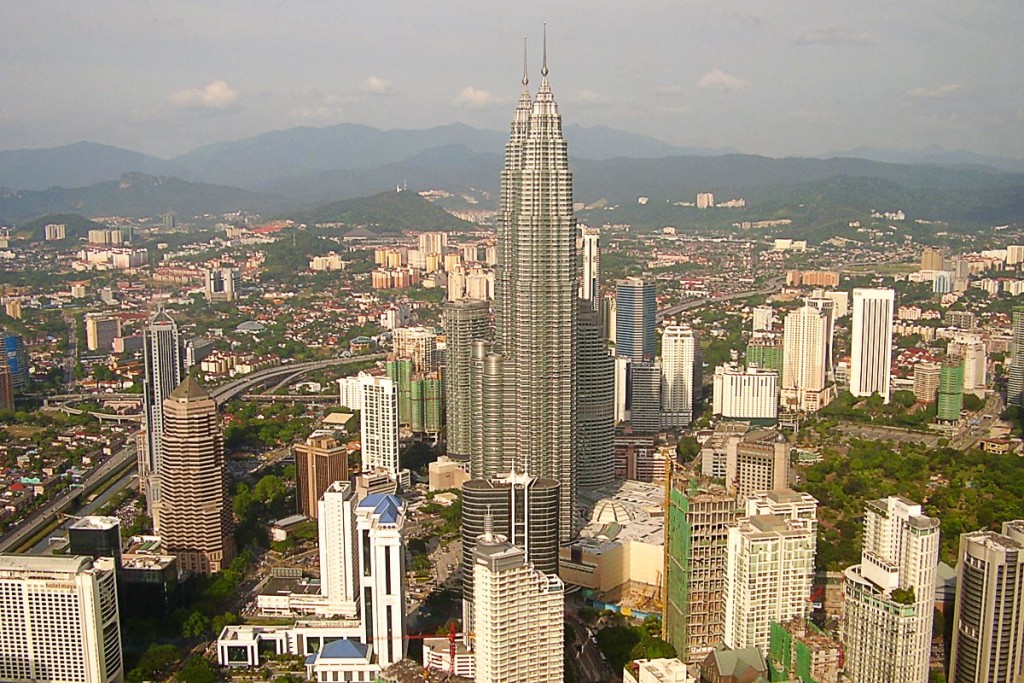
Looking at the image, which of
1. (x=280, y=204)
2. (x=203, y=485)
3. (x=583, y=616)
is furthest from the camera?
(x=280, y=204)

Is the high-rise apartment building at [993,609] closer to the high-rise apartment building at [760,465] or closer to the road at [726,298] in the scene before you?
the high-rise apartment building at [760,465]

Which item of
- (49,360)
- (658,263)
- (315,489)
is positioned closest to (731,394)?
(315,489)

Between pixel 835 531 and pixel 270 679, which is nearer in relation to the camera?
pixel 270 679

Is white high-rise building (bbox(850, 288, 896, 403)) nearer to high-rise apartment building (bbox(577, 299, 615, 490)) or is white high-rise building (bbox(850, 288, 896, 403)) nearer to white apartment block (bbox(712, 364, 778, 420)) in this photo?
white apartment block (bbox(712, 364, 778, 420))

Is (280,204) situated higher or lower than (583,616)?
higher

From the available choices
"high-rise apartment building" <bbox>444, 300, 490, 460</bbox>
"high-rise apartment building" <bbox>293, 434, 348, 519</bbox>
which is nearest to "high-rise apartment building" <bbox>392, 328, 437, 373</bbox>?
"high-rise apartment building" <bbox>444, 300, 490, 460</bbox>

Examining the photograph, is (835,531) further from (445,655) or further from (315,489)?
(315,489)

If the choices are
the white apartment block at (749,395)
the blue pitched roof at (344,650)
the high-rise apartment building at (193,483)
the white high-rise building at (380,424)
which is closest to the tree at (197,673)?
the blue pitched roof at (344,650)
